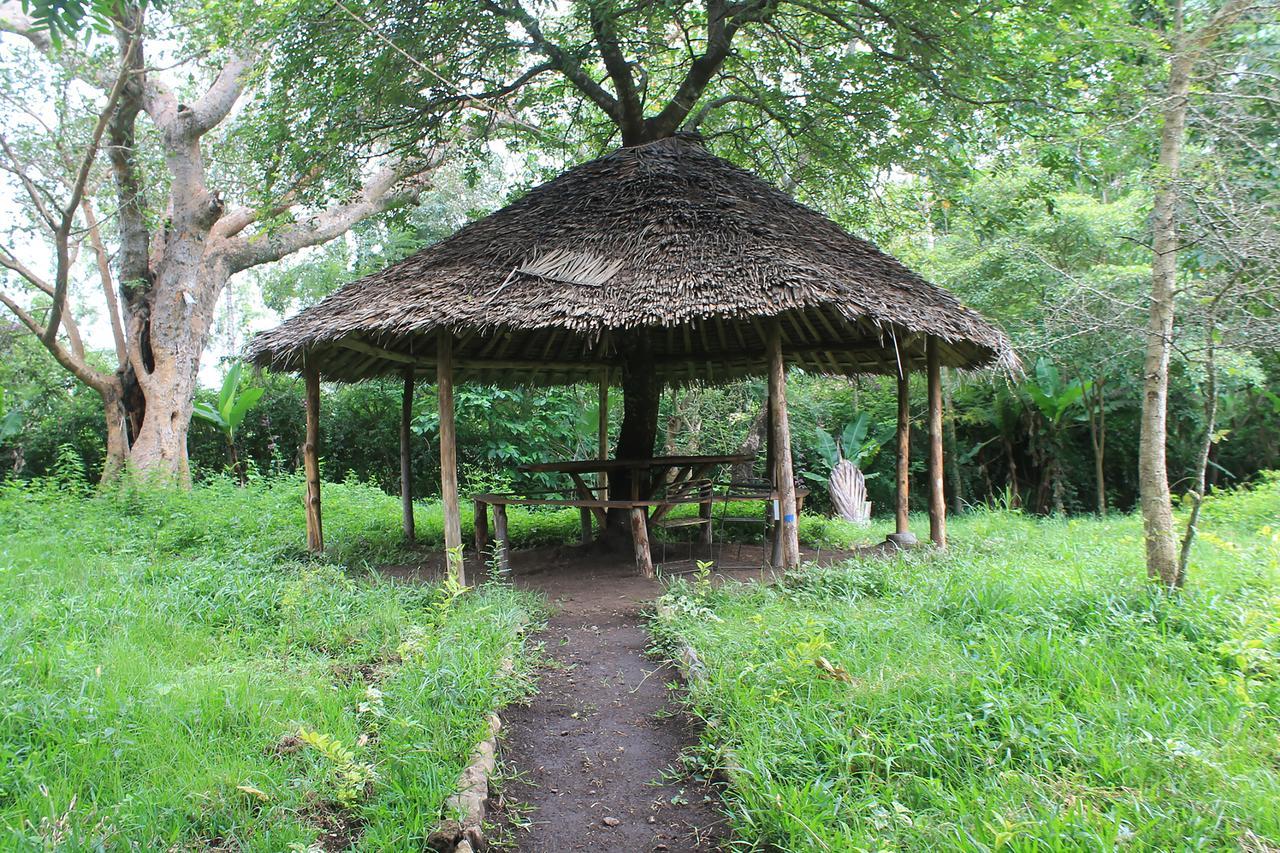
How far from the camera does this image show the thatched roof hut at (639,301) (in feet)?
21.7

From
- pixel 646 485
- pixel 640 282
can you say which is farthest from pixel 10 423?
pixel 640 282

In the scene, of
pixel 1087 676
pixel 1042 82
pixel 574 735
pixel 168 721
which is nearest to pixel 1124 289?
pixel 1042 82

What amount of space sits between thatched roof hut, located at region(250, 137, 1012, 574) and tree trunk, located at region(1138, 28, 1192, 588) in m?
2.43

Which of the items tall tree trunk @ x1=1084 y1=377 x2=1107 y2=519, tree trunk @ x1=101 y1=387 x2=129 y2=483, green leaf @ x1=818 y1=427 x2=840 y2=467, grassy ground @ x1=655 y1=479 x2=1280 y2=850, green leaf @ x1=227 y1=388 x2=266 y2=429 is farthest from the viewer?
green leaf @ x1=818 y1=427 x2=840 y2=467

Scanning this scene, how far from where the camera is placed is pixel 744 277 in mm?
6688

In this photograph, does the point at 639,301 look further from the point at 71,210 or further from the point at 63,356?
the point at 63,356

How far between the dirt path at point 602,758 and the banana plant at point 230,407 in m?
9.02

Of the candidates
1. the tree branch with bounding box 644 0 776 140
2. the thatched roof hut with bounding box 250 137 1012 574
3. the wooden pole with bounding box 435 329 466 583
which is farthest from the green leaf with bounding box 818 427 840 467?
the wooden pole with bounding box 435 329 466 583

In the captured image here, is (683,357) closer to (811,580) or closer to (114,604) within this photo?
(811,580)

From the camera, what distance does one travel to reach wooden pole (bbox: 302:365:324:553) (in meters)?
8.16

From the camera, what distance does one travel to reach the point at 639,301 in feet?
21.7

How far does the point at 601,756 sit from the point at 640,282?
4127 millimetres

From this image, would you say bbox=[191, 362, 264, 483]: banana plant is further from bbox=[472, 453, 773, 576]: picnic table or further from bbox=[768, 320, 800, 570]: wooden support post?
bbox=[768, 320, 800, 570]: wooden support post

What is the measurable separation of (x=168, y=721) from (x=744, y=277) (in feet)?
16.6
